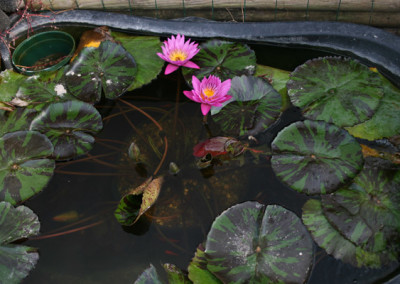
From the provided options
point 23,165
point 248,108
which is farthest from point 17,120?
point 248,108

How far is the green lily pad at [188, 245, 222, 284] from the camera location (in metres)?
1.56

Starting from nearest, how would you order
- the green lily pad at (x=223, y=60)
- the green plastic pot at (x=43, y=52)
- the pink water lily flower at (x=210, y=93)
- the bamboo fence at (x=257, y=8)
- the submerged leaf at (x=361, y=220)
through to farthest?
1. the submerged leaf at (x=361, y=220)
2. the pink water lily flower at (x=210, y=93)
3. the green lily pad at (x=223, y=60)
4. the green plastic pot at (x=43, y=52)
5. the bamboo fence at (x=257, y=8)

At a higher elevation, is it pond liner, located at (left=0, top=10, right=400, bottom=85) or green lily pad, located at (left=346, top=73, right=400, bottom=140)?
pond liner, located at (left=0, top=10, right=400, bottom=85)

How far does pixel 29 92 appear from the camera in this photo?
218 centimetres

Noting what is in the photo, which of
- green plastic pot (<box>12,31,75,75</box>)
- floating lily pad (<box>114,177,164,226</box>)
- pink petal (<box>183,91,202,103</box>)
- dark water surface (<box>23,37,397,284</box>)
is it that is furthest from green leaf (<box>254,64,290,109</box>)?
green plastic pot (<box>12,31,75,75</box>)

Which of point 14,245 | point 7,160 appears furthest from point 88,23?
point 14,245

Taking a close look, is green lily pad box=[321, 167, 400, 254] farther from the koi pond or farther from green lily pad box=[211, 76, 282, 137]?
green lily pad box=[211, 76, 282, 137]

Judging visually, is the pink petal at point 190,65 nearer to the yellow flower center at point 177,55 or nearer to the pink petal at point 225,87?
the yellow flower center at point 177,55

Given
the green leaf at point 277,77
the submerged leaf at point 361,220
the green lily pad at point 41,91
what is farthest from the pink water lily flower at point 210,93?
the green lily pad at point 41,91

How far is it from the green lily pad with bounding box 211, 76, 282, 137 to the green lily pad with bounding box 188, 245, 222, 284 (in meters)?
0.67

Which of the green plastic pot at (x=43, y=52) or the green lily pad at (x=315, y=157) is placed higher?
→ the green plastic pot at (x=43, y=52)

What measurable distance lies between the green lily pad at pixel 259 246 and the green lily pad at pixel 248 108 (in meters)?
0.47

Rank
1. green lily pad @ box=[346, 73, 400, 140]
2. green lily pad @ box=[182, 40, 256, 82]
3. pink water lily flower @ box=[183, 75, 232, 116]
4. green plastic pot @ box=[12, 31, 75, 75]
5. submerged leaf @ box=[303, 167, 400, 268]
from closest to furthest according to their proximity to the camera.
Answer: submerged leaf @ box=[303, 167, 400, 268], pink water lily flower @ box=[183, 75, 232, 116], green lily pad @ box=[346, 73, 400, 140], green lily pad @ box=[182, 40, 256, 82], green plastic pot @ box=[12, 31, 75, 75]

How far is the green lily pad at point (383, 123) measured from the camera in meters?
1.94
